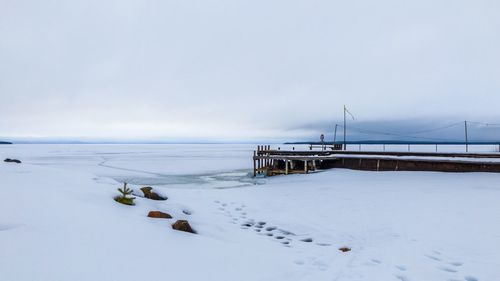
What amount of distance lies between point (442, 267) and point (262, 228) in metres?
4.07

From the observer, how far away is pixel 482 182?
12.5 m

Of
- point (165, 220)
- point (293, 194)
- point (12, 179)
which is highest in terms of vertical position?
point (12, 179)

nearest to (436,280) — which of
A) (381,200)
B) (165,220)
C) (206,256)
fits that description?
(206,256)

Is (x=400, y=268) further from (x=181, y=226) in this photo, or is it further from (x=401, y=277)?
(x=181, y=226)

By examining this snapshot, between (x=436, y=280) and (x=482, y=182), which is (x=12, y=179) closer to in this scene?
(x=436, y=280)

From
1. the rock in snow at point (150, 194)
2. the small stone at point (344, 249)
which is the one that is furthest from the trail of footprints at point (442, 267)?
the rock in snow at point (150, 194)

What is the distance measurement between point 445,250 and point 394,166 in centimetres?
1381

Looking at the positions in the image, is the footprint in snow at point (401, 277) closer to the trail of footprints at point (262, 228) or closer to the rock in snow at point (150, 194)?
the trail of footprints at point (262, 228)

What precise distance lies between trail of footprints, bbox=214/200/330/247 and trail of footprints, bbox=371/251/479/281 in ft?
6.21

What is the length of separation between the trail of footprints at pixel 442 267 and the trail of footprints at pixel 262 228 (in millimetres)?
1894

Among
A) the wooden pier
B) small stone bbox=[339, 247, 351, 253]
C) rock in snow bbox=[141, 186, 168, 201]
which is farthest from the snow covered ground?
the wooden pier

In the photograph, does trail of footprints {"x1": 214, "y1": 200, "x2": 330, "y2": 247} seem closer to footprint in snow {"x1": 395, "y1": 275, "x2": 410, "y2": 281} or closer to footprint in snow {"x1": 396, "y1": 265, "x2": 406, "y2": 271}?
footprint in snow {"x1": 396, "y1": 265, "x2": 406, "y2": 271}

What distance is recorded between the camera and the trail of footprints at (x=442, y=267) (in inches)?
190

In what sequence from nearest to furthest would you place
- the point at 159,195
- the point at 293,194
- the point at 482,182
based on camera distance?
the point at 159,195, the point at 482,182, the point at 293,194
